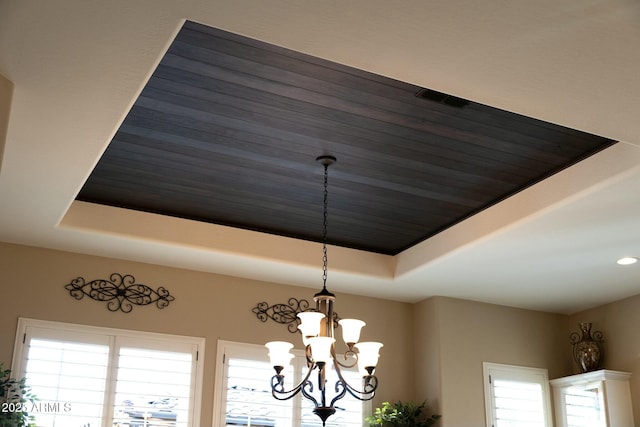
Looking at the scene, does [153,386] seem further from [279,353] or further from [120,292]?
[279,353]

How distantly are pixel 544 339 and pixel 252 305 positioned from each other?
2558mm

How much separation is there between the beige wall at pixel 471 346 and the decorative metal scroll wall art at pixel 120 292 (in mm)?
2108

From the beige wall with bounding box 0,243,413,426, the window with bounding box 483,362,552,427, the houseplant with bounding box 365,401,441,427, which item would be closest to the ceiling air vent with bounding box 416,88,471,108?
the beige wall with bounding box 0,243,413,426

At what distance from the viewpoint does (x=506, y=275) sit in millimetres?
5766

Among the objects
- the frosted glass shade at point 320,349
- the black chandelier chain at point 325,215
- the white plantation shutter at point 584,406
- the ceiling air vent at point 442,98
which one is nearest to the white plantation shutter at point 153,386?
the black chandelier chain at point 325,215

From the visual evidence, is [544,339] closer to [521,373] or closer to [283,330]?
[521,373]

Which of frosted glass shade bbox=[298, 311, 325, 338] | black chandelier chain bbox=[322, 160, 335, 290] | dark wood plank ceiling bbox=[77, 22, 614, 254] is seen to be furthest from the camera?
black chandelier chain bbox=[322, 160, 335, 290]

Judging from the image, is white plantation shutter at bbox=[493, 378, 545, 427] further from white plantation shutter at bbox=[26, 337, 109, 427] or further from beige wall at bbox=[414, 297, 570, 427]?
white plantation shutter at bbox=[26, 337, 109, 427]

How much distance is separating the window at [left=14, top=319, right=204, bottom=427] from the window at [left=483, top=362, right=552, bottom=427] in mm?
2332

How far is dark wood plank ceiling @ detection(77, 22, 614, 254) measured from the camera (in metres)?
3.74

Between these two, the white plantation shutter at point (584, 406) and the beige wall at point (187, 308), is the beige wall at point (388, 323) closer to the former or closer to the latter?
the beige wall at point (187, 308)

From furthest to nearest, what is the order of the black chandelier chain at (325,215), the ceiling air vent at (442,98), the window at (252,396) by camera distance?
the window at (252,396)
the black chandelier chain at (325,215)
the ceiling air vent at (442,98)

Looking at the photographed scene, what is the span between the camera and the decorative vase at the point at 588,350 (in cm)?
621

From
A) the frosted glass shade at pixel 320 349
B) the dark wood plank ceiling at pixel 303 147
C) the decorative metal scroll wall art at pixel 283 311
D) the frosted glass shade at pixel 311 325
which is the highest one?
the dark wood plank ceiling at pixel 303 147
